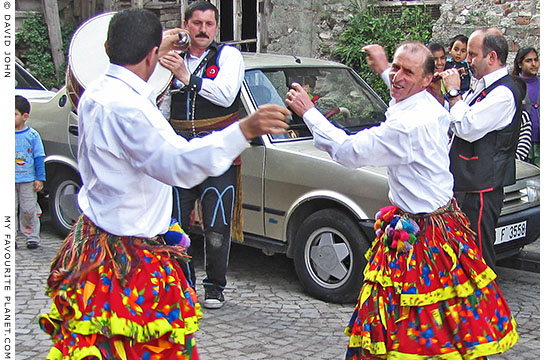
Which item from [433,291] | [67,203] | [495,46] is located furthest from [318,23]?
[433,291]

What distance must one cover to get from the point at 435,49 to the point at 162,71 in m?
3.68

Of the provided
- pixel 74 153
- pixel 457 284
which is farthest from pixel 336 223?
pixel 74 153

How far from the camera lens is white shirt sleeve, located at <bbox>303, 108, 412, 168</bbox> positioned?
3.99 meters

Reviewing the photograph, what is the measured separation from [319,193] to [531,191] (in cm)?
194

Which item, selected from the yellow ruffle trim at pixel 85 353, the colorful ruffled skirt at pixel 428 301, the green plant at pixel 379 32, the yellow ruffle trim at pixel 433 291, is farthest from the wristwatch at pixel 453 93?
the green plant at pixel 379 32

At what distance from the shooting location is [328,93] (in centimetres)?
724

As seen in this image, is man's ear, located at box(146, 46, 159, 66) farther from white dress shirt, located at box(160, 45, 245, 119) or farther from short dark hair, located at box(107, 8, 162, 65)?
white dress shirt, located at box(160, 45, 245, 119)

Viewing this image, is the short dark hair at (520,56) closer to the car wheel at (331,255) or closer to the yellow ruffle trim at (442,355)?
the car wheel at (331,255)

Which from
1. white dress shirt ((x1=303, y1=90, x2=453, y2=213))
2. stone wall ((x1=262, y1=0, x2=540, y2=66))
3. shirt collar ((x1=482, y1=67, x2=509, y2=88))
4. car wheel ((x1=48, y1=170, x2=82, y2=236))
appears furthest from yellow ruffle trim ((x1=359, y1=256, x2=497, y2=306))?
stone wall ((x1=262, y1=0, x2=540, y2=66))

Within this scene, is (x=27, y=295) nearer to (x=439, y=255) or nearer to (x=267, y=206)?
(x=267, y=206)

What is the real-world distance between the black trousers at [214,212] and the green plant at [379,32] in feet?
19.1

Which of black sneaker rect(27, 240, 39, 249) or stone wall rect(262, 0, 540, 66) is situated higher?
stone wall rect(262, 0, 540, 66)

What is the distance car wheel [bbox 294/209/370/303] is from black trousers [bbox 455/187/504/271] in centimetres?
89

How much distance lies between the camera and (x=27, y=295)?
21.0 ft
